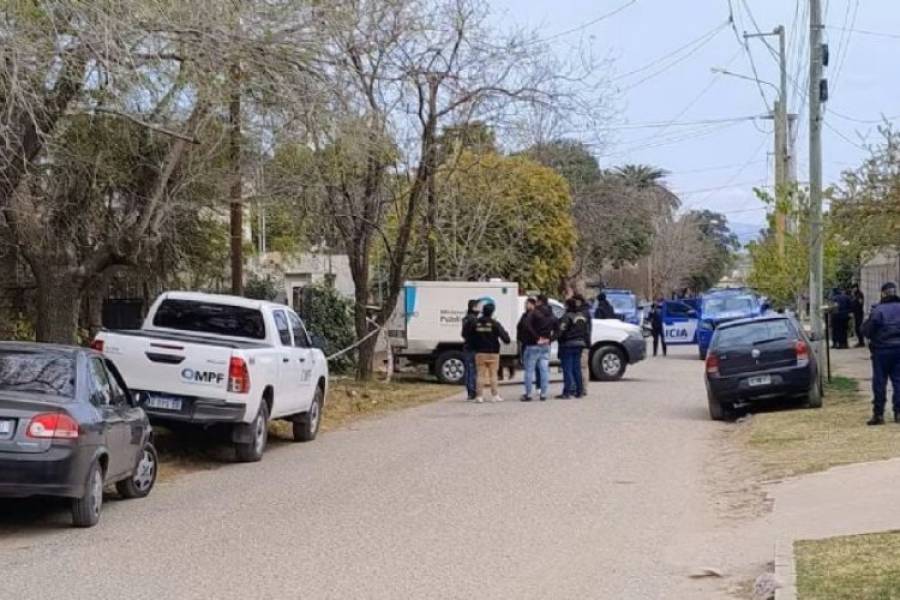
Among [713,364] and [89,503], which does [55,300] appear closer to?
[89,503]

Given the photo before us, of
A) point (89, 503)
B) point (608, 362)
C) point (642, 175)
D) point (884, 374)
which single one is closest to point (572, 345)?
point (608, 362)

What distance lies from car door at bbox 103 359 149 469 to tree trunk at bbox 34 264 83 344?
16.0 feet

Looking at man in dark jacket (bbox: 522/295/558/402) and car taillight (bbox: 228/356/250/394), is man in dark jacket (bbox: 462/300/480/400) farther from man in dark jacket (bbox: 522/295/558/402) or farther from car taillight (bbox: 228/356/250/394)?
car taillight (bbox: 228/356/250/394)

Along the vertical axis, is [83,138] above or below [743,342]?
above

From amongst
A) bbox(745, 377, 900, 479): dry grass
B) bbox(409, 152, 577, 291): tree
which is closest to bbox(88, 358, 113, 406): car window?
bbox(745, 377, 900, 479): dry grass

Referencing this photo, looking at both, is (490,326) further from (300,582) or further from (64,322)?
(300,582)

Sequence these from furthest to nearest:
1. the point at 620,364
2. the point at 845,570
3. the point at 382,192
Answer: the point at 620,364 < the point at 382,192 < the point at 845,570

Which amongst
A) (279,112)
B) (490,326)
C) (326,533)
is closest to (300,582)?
(326,533)

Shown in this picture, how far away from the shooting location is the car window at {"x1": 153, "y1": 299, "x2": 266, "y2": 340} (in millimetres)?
16422

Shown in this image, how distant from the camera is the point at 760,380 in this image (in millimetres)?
19062

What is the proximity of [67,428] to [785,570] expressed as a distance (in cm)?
553

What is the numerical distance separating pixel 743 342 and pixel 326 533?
1054 centimetres

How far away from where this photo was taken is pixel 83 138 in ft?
55.4

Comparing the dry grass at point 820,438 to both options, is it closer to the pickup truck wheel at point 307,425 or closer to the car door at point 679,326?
the pickup truck wheel at point 307,425
